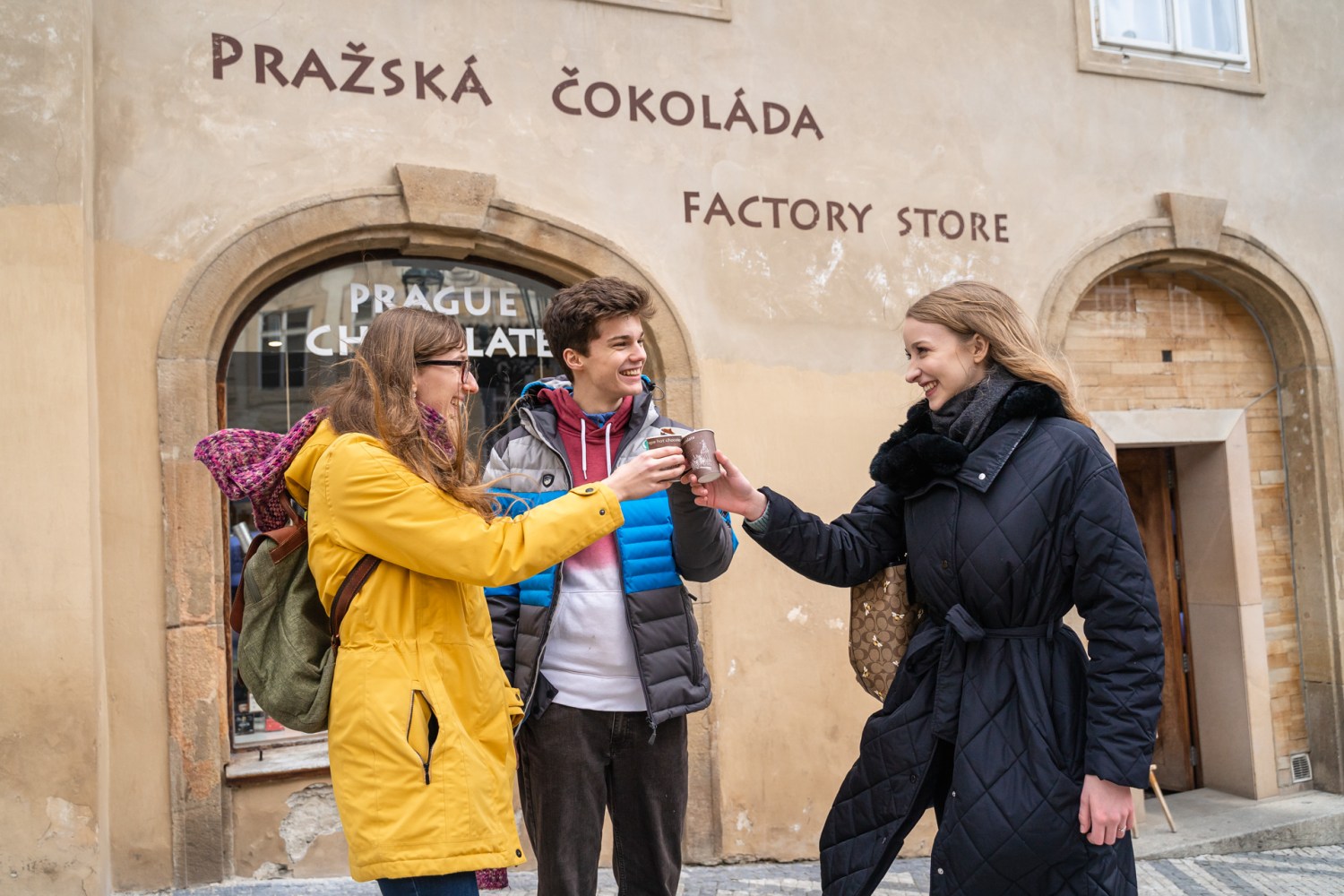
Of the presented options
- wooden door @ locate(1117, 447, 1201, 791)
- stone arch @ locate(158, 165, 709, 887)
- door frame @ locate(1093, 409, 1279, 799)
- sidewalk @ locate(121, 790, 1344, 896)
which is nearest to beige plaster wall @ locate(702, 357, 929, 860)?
sidewalk @ locate(121, 790, 1344, 896)

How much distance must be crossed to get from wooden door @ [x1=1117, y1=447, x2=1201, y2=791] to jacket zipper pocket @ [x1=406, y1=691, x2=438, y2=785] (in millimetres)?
5667

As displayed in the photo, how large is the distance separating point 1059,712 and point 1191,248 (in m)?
4.75

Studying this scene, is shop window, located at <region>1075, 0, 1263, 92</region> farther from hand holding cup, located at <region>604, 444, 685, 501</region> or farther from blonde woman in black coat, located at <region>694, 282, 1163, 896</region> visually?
hand holding cup, located at <region>604, 444, 685, 501</region>

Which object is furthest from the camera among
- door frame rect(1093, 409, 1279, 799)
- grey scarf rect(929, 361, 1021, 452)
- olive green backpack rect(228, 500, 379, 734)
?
door frame rect(1093, 409, 1279, 799)

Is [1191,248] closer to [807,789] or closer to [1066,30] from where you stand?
[1066,30]

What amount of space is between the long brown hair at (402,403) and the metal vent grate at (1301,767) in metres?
6.14

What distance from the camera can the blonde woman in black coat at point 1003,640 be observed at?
248 centimetres

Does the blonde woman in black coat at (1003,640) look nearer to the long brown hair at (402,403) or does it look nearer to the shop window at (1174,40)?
the long brown hair at (402,403)

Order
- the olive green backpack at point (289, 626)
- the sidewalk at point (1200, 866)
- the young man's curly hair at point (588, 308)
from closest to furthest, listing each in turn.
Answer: the olive green backpack at point (289, 626) → the young man's curly hair at point (588, 308) → the sidewalk at point (1200, 866)

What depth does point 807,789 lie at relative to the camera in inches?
218

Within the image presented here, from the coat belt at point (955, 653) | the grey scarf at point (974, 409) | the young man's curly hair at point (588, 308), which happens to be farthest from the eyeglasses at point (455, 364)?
the coat belt at point (955, 653)

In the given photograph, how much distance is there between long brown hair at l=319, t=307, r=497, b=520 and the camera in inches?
96.0

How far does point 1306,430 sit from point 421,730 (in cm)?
625

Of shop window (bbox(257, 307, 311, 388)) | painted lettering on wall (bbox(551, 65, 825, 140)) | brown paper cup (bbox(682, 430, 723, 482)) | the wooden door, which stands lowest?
the wooden door
